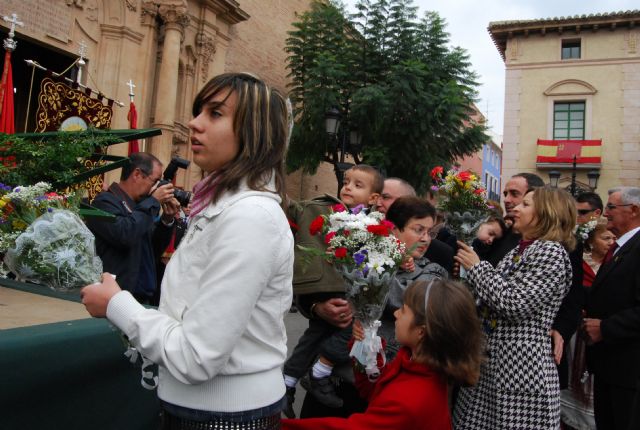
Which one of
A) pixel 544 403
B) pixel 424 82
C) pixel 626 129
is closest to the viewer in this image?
pixel 544 403

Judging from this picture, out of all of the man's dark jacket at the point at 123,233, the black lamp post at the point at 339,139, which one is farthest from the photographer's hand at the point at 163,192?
the black lamp post at the point at 339,139

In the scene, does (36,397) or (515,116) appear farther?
(515,116)

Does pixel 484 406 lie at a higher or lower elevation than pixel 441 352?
lower

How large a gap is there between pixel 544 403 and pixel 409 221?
1357mm

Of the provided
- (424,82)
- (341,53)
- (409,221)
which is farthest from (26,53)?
(409,221)

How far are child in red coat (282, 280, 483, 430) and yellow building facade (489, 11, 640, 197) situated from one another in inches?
1076

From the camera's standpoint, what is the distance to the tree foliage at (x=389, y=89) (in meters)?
15.6

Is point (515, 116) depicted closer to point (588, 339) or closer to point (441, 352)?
point (588, 339)

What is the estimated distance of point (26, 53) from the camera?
40.5 ft

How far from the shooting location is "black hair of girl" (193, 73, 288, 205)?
1.64 metres

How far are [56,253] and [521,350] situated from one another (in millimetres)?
2445

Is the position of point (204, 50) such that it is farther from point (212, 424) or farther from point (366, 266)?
point (212, 424)

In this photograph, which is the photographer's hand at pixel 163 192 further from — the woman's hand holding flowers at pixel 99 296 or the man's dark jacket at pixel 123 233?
the woman's hand holding flowers at pixel 99 296

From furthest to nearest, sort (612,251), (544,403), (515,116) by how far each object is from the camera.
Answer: (515,116) < (612,251) < (544,403)
